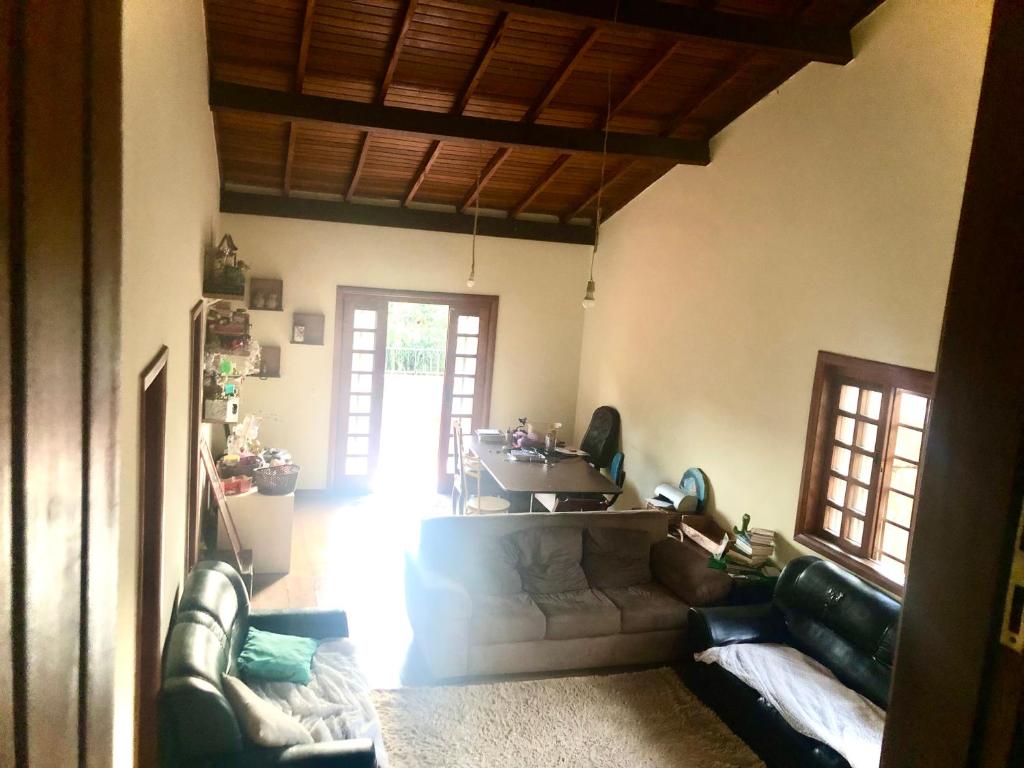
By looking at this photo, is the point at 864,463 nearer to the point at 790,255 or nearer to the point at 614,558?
the point at 790,255

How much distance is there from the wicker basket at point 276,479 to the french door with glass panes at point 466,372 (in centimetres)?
288

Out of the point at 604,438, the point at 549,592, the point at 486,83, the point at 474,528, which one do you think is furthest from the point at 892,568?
the point at 486,83

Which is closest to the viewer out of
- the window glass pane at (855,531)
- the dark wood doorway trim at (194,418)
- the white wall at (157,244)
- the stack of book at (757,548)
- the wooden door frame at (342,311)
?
the white wall at (157,244)

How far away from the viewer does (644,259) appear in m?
7.92

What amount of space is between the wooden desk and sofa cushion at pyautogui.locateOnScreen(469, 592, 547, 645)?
4.78 feet

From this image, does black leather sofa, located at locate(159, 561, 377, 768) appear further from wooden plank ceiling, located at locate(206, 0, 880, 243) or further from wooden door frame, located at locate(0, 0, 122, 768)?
wooden plank ceiling, located at locate(206, 0, 880, 243)

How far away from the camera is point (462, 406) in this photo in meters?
9.17

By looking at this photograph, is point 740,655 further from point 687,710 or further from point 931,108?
point 931,108

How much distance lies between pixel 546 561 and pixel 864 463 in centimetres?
226


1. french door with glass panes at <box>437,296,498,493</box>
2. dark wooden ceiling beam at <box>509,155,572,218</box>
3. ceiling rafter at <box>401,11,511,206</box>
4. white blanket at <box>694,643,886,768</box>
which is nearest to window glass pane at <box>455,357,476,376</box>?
french door with glass panes at <box>437,296,498,493</box>

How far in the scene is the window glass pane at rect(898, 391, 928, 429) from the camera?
464cm

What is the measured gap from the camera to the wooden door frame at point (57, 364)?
1.98ft

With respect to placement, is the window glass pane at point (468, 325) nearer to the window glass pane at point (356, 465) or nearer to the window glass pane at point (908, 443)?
the window glass pane at point (356, 465)

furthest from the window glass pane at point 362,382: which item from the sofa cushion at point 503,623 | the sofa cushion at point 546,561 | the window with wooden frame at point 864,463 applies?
the window with wooden frame at point 864,463
